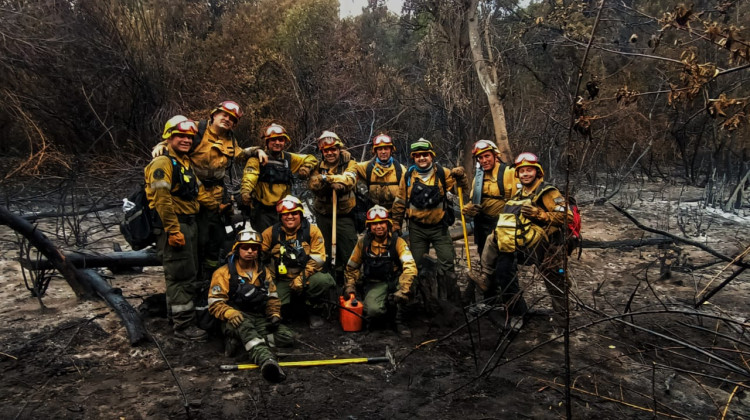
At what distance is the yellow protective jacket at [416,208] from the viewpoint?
628cm

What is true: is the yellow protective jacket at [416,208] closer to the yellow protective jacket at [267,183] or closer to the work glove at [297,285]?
the yellow protective jacket at [267,183]

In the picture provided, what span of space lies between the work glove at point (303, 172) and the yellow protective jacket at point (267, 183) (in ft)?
0.18

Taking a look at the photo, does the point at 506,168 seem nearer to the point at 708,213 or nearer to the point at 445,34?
the point at 708,213

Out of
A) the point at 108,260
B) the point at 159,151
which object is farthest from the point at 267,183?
the point at 108,260

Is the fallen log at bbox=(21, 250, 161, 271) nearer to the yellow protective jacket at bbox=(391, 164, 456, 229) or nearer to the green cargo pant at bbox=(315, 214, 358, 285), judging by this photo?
the green cargo pant at bbox=(315, 214, 358, 285)

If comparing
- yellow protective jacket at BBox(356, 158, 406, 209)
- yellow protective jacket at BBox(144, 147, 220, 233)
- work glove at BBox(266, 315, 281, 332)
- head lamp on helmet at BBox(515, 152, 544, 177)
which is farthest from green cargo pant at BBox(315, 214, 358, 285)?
head lamp on helmet at BBox(515, 152, 544, 177)

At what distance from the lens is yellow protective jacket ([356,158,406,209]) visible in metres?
6.65

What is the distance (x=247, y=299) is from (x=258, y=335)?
41 centimetres

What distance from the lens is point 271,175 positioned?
6.17m

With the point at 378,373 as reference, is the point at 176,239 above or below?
above

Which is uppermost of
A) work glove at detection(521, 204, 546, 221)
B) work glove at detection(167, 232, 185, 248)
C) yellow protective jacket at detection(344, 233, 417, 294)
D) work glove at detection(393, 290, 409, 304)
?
work glove at detection(521, 204, 546, 221)

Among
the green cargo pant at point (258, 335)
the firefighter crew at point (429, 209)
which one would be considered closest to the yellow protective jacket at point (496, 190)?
the firefighter crew at point (429, 209)

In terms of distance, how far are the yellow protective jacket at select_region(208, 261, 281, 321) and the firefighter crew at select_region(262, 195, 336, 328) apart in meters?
0.27

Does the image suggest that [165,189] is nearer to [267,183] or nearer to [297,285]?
[267,183]
